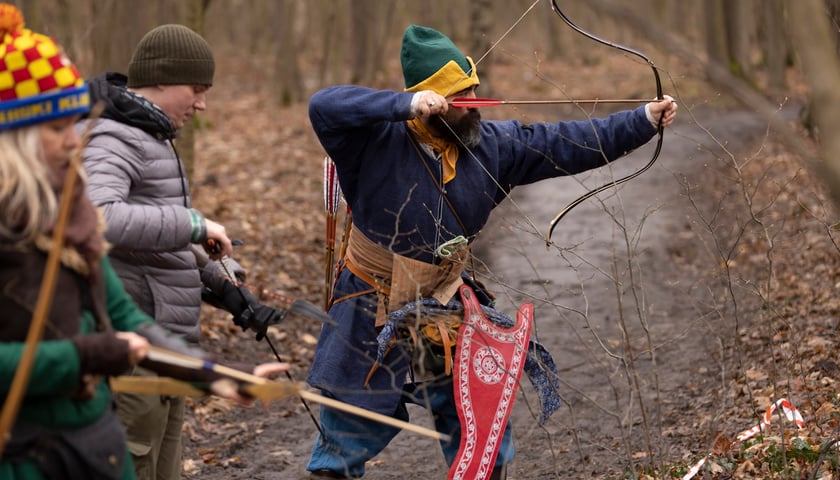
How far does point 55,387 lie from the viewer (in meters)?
2.45

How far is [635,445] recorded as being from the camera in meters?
5.46

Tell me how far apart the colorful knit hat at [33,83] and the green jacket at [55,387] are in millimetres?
454

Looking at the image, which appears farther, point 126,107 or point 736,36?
point 736,36

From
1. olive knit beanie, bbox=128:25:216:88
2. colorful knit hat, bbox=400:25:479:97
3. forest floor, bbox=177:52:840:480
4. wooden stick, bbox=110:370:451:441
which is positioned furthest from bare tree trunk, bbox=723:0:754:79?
wooden stick, bbox=110:370:451:441

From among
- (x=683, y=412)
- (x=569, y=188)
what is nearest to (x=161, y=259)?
(x=683, y=412)

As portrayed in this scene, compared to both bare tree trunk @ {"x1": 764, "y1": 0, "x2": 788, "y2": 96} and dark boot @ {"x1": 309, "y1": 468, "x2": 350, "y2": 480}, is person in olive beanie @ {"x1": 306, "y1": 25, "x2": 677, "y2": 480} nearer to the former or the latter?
dark boot @ {"x1": 309, "y1": 468, "x2": 350, "y2": 480}

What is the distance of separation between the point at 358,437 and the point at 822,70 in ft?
8.12

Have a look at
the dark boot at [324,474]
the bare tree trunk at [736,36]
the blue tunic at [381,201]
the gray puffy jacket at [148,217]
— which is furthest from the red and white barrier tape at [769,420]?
the bare tree trunk at [736,36]

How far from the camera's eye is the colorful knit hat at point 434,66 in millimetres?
4098

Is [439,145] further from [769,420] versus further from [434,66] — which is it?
[769,420]

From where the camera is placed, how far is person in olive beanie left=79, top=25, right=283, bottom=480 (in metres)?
3.41

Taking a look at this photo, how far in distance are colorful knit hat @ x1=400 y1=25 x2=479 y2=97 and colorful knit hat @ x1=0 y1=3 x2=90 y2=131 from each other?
179 centimetres

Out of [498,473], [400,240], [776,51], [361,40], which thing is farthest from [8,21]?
[776,51]

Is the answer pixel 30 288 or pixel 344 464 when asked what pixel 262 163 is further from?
pixel 30 288
